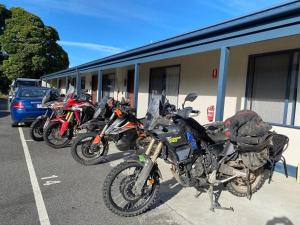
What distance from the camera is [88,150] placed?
551 centimetres

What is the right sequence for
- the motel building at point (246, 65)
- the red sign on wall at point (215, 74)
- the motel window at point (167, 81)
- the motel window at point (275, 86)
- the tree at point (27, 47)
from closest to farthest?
1. the motel building at point (246, 65)
2. the motel window at point (275, 86)
3. the red sign on wall at point (215, 74)
4. the motel window at point (167, 81)
5. the tree at point (27, 47)

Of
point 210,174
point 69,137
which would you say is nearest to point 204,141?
point 210,174

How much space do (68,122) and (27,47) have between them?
77.9ft

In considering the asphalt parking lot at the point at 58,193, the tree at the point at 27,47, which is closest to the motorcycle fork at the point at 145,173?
the asphalt parking lot at the point at 58,193

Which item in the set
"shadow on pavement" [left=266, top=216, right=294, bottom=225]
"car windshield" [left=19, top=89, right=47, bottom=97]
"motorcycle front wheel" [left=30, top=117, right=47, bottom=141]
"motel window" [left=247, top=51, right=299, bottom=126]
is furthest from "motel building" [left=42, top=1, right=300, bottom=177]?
"car windshield" [left=19, top=89, right=47, bottom=97]

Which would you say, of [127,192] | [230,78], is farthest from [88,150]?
[230,78]

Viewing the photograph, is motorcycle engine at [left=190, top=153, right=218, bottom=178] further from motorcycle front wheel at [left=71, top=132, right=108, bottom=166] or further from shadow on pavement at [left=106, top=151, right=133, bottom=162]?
shadow on pavement at [left=106, top=151, right=133, bottom=162]

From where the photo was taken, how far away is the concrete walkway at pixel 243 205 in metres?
3.36

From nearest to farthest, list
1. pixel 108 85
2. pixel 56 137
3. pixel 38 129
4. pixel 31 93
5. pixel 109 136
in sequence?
pixel 109 136 → pixel 56 137 → pixel 38 129 → pixel 31 93 → pixel 108 85

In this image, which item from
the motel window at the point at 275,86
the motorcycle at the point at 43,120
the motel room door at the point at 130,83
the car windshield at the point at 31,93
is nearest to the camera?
the motel window at the point at 275,86

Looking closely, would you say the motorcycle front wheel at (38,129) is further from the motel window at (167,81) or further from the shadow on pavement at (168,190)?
the shadow on pavement at (168,190)

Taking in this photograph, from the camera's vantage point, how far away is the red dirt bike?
21.7 ft

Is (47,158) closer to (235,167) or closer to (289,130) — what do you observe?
(235,167)

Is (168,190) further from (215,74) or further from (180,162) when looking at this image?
(215,74)
